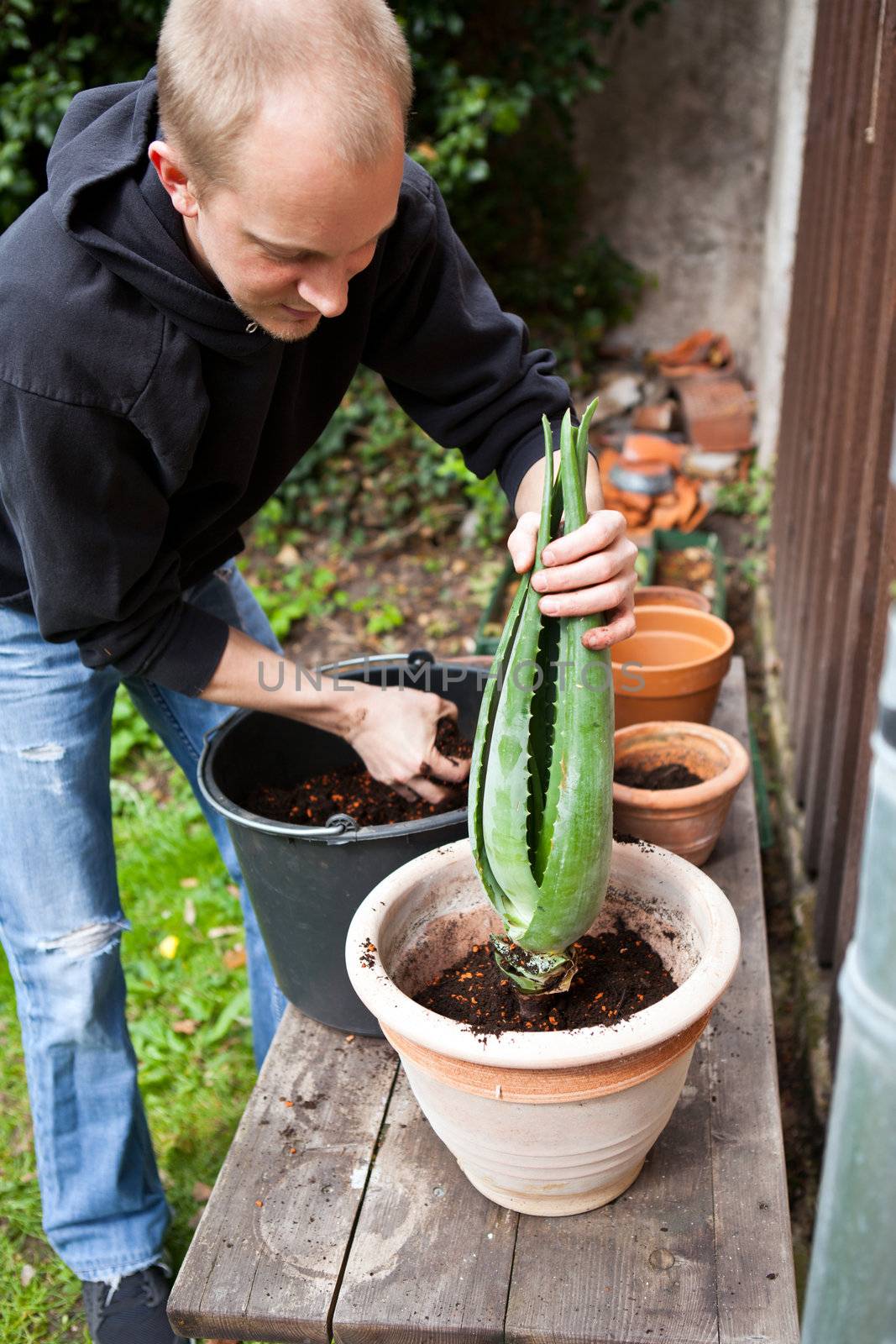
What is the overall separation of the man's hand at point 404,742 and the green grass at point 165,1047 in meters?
1.24

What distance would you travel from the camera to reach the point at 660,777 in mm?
2088

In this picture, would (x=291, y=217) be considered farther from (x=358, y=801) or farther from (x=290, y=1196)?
(x=290, y=1196)

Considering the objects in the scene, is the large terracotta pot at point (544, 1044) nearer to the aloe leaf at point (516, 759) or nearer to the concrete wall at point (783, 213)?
the aloe leaf at point (516, 759)

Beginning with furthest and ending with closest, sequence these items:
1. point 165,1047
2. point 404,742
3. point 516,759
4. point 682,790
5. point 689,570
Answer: point 689,570 < point 165,1047 < point 682,790 < point 404,742 < point 516,759

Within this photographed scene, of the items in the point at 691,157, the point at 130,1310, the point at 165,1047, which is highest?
the point at 691,157

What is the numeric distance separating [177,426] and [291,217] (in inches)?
15.3

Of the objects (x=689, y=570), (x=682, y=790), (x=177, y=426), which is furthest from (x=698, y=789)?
(x=689, y=570)

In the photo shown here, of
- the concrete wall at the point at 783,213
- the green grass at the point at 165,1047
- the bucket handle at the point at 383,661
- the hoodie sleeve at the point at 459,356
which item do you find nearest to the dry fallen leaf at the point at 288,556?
the green grass at the point at 165,1047

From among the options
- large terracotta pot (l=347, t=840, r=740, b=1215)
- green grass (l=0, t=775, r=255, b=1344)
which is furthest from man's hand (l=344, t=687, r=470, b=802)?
green grass (l=0, t=775, r=255, b=1344)

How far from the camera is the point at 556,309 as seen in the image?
616cm

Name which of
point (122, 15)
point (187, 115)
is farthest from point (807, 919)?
point (122, 15)

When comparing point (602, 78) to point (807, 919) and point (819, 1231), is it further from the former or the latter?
point (819, 1231)

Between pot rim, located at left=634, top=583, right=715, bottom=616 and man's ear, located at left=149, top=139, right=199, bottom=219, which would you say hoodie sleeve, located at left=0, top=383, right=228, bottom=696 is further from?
pot rim, located at left=634, top=583, right=715, bottom=616

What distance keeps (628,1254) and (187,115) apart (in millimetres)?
1464
